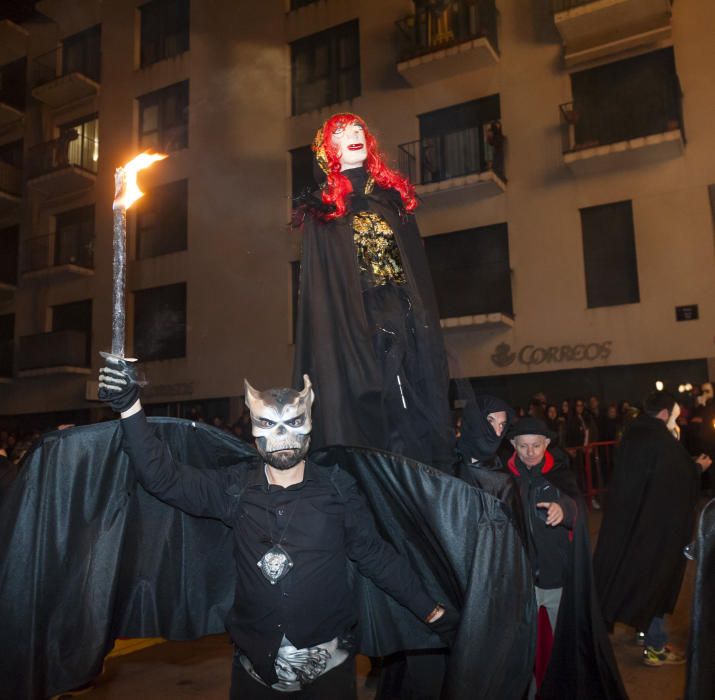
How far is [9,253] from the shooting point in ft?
72.3

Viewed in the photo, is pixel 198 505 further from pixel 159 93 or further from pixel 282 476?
pixel 159 93

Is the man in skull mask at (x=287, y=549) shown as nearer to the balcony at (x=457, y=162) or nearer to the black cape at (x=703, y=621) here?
the black cape at (x=703, y=621)

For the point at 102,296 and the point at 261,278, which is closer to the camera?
the point at 261,278

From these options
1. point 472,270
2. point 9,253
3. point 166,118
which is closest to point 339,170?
point 472,270

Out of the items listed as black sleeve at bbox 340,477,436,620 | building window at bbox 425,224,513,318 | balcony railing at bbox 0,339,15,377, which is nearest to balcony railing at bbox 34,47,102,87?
balcony railing at bbox 0,339,15,377

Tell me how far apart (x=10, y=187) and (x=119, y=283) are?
71.8 ft

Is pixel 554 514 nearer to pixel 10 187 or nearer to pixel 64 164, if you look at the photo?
pixel 64 164

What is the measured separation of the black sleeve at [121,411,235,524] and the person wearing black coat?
3.68 metres

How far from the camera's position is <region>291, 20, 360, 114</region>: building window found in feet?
54.3

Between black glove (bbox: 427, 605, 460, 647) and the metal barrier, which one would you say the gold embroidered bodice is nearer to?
black glove (bbox: 427, 605, 460, 647)

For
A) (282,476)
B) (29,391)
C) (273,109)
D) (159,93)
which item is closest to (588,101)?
(273,109)

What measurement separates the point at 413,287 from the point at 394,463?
902 millimetres

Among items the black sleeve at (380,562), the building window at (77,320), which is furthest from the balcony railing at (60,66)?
the black sleeve at (380,562)

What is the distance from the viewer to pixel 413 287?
326 centimetres
